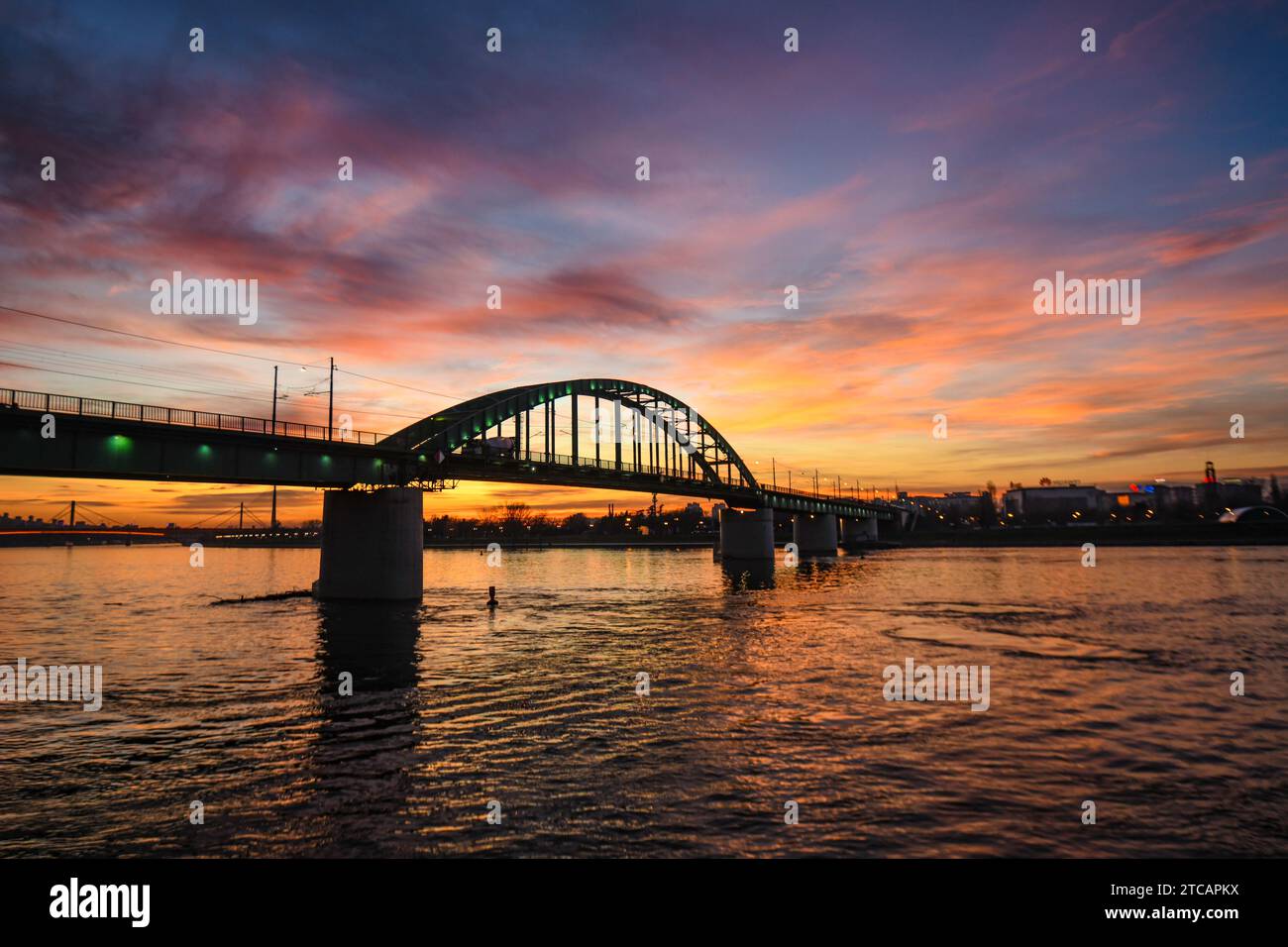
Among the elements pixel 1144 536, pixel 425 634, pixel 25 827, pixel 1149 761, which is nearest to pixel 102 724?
pixel 25 827

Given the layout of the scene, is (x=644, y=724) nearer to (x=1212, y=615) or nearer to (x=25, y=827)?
(x=25, y=827)

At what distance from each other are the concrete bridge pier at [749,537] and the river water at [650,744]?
83498mm

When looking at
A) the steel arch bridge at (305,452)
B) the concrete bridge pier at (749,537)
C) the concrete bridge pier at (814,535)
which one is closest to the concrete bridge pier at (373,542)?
the steel arch bridge at (305,452)

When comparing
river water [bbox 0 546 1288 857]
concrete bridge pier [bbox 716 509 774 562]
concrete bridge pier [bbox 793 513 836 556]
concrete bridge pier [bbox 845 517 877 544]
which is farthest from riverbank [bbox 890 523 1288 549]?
river water [bbox 0 546 1288 857]

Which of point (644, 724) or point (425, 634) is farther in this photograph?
point (425, 634)

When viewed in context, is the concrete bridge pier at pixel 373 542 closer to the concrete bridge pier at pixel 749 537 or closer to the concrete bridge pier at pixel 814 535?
the concrete bridge pier at pixel 749 537

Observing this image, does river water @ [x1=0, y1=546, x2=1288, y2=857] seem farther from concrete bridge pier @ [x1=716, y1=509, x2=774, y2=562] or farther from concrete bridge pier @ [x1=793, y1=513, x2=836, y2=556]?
concrete bridge pier @ [x1=793, y1=513, x2=836, y2=556]

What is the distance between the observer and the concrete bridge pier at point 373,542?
156 ft

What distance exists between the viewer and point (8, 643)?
3562 centimetres

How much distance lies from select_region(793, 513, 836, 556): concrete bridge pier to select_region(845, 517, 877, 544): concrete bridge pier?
29207mm

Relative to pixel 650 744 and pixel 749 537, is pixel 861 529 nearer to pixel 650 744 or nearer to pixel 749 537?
pixel 749 537

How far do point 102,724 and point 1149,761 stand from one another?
25167 mm

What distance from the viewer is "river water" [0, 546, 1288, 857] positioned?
11.7 metres
